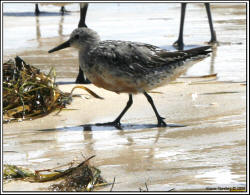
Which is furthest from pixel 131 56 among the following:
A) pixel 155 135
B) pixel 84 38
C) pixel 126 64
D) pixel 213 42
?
pixel 213 42

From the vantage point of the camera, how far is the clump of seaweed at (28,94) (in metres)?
7.52

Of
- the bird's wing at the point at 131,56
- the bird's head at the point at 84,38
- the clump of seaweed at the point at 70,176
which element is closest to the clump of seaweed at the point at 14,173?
the clump of seaweed at the point at 70,176

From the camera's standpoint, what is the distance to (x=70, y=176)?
5137 millimetres

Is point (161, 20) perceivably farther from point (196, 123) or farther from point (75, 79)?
point (196, 123)

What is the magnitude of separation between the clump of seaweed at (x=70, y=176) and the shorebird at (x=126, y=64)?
192 cm

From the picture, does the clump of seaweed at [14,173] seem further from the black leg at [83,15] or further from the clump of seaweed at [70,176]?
the black leg at [83,15]

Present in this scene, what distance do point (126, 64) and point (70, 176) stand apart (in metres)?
2.23

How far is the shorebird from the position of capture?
278 inches

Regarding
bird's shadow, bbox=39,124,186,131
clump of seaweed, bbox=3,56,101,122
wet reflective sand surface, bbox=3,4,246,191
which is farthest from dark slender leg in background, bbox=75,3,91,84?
bird's shadow, bbox=39,124,186,131

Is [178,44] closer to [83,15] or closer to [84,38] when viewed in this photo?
[83,15]

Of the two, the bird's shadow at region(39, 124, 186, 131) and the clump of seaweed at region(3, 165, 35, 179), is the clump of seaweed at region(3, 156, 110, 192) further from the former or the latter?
the bird's shadow at region(39, 124, 186, 131)

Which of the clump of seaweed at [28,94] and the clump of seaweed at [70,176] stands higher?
the clump of seaweed at [70,176]

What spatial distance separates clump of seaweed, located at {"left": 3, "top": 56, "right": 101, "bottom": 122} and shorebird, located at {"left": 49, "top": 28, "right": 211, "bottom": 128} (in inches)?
31.4

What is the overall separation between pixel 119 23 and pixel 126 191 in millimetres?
12081
